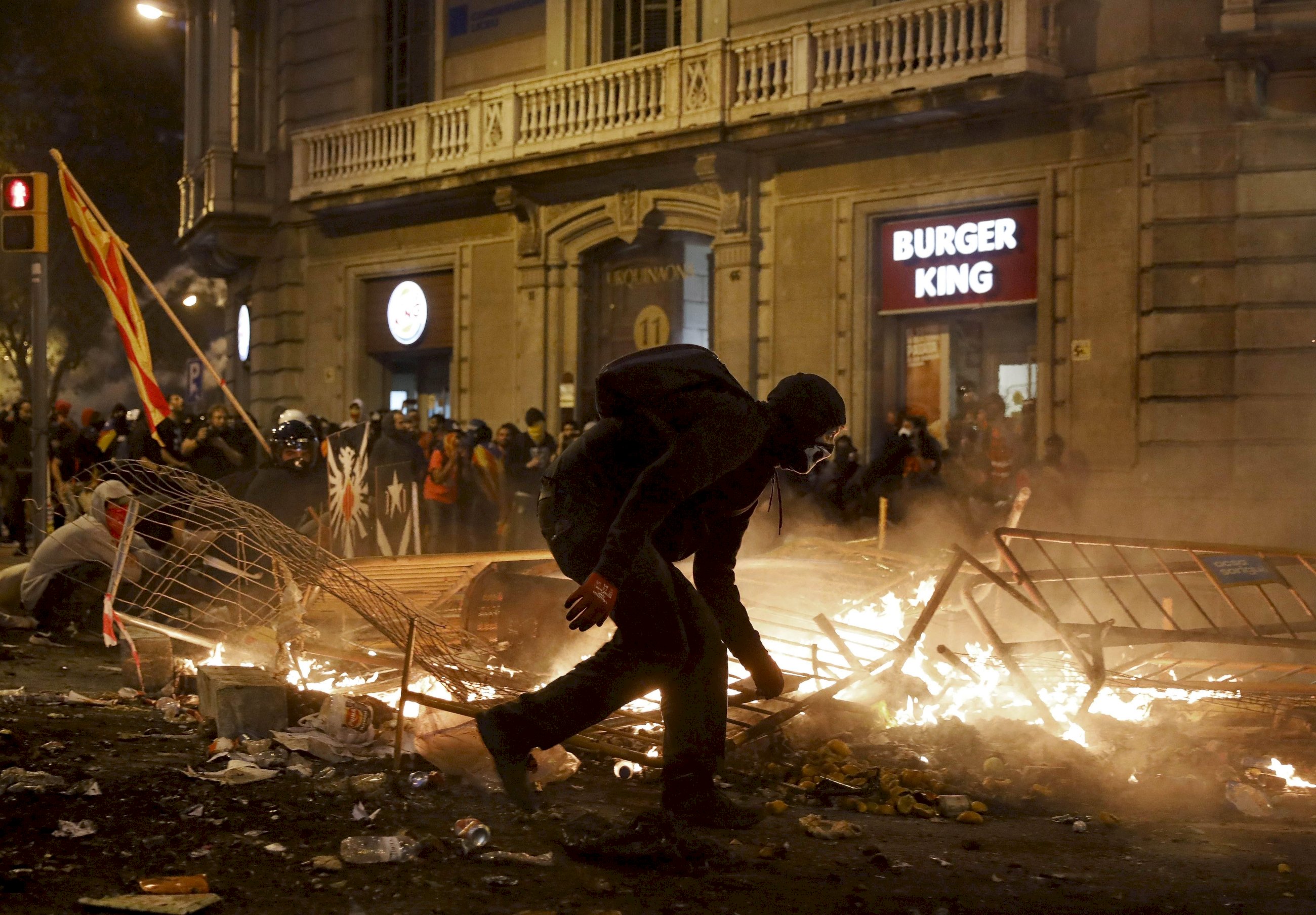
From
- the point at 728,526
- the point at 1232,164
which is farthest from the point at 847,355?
the point at 728,526

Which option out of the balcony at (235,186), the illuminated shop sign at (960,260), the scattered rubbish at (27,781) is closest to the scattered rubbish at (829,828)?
the scattered rubbish at (27,781)

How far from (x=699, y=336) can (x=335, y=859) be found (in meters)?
15.6

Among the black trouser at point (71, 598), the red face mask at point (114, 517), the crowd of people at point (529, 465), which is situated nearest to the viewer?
the red face mask at point (114, 517)

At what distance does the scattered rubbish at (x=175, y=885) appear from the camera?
12.6ft

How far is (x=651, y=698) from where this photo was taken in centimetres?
655

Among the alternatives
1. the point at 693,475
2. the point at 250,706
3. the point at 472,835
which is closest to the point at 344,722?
the point at 250,706

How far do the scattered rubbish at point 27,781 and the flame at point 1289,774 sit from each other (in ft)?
15.1

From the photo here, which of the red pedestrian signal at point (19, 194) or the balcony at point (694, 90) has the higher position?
the balcony at point (694, 90)

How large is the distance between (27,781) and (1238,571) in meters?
4.84

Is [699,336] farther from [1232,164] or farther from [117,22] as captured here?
[117,22]

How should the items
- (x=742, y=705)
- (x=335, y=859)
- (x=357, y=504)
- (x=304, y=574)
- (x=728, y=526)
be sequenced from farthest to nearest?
(x=357, y=504) → (x=304, y=574) → (x=742, y=705) → (x=728, y=526) → (x=335, y=859)

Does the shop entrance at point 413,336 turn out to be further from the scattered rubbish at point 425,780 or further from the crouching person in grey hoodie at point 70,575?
the scattered rubbish at point 425,780

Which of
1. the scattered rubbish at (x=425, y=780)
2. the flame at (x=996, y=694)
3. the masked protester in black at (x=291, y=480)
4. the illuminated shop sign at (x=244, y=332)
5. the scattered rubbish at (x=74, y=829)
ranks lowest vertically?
the scattered rubbish at (x=425, y=780)

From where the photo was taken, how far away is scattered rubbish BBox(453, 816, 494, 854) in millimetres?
4355
